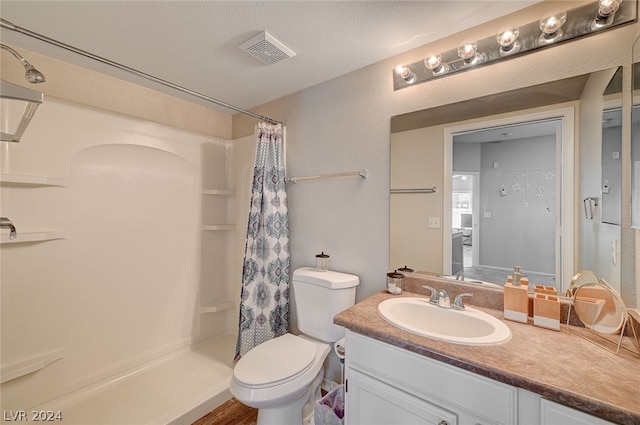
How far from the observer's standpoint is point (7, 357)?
1498 mm

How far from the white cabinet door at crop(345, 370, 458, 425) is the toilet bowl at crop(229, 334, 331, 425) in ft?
1.04

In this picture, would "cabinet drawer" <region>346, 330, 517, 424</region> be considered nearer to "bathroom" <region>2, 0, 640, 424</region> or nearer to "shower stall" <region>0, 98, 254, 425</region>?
"bathroom" <region>2, 0, 640, 424</region>

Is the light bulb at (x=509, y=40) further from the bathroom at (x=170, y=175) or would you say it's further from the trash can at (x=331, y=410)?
the trash can at (x=331, y=410)

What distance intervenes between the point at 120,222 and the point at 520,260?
8.74 ft

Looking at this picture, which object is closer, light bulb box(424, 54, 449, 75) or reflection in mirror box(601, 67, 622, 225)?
reflection in mirror box(601, 67, 622, 225)

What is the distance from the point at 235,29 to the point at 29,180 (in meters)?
1.50

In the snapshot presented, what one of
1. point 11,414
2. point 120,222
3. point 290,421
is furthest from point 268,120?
point 11,414

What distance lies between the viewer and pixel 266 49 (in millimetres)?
1531

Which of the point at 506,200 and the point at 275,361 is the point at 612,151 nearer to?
the point at 506,200

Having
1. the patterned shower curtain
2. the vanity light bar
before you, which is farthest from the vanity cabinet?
the vanity light bar

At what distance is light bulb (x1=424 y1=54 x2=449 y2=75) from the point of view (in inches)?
55.2

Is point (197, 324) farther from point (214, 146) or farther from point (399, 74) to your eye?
point (399, 74)

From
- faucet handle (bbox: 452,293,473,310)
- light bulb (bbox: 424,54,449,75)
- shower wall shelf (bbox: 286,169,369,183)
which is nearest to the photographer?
faucet handle (bbox: 452,293,473,310)

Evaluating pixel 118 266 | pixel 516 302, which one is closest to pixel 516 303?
pixel 516 302
